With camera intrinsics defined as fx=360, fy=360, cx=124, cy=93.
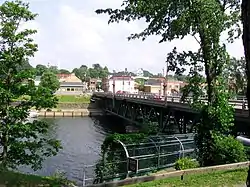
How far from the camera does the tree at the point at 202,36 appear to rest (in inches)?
591

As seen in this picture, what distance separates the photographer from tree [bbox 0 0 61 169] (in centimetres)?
1447

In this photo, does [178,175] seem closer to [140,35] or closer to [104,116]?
[140,35]

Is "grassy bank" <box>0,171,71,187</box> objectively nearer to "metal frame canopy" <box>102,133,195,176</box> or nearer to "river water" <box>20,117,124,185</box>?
"metal frame canopy" <box>102,133,195,176</box>

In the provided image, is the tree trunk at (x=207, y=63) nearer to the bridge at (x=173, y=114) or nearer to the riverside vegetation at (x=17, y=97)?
the bridge at (x=173, y=114)

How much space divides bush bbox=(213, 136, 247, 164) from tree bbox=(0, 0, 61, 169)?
7049 millimetres

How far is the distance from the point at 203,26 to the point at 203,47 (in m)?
0.96

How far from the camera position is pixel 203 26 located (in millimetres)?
15188

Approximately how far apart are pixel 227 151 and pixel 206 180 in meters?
4.78

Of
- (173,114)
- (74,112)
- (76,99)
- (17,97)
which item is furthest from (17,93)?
(76,99)

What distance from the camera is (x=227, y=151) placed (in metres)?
15.0

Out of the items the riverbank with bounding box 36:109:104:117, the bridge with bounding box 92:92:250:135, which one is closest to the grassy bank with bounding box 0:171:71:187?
the bridge with bounding box 92:92:250:135

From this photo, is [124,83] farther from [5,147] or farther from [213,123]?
[5,147]

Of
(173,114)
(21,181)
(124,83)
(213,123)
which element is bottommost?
(21,181)

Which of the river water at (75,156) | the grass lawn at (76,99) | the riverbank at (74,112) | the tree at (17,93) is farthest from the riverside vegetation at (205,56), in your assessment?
the grass lawn at (76,99)
